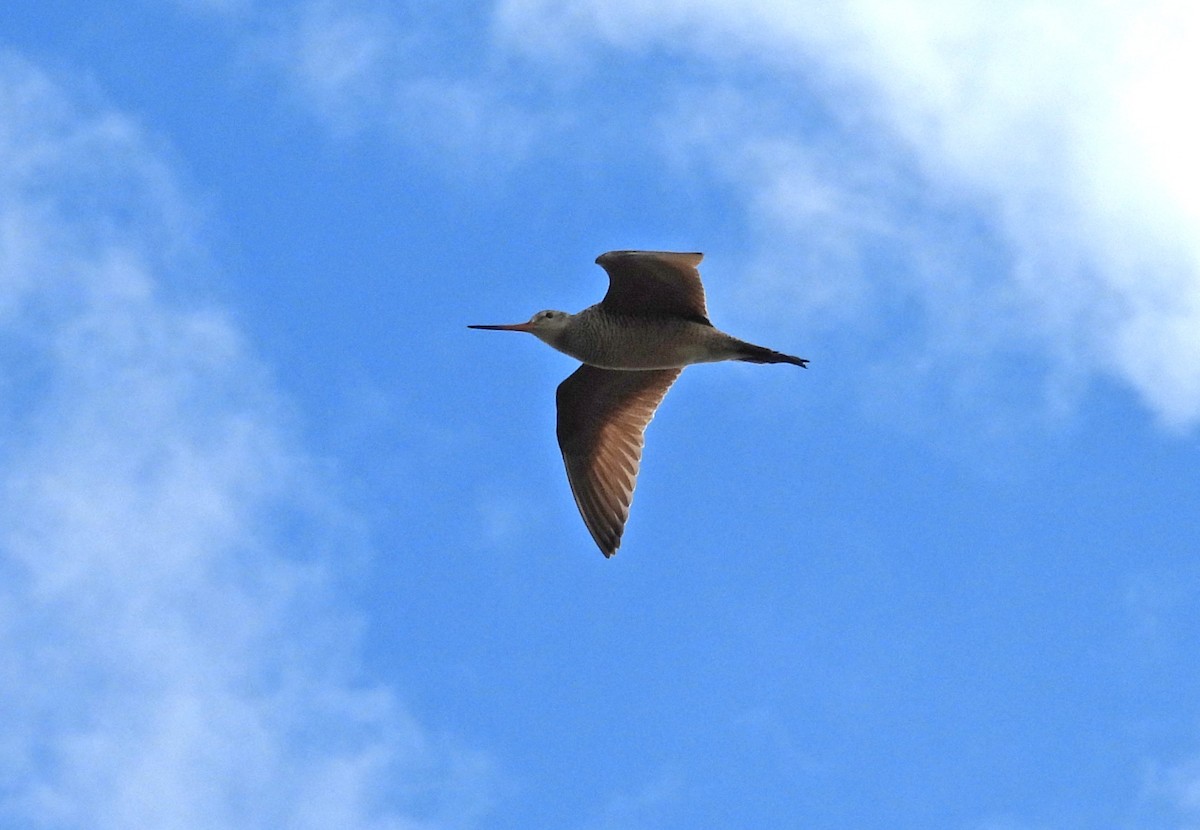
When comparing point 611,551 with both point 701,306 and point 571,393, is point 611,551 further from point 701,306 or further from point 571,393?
point 701,306

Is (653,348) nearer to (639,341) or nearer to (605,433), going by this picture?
(639,341)

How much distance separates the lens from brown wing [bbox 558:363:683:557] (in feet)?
53.6

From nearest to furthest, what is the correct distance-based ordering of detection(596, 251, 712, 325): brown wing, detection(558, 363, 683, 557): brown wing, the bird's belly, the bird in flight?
detection(596, 251, 712, 325): brown wing → the bird in flight → the bird's belly → detection(558, 363, 683, 557): brown wing

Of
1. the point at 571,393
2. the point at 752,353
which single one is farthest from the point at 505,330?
the point at 752,353

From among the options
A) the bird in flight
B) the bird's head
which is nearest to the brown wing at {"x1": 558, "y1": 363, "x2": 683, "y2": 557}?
the bird in flight

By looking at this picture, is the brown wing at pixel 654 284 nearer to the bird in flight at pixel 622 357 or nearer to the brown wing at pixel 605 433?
the bird in flight at pixel 622 357

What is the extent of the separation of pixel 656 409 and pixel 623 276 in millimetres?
2367

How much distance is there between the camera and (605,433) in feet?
54.1

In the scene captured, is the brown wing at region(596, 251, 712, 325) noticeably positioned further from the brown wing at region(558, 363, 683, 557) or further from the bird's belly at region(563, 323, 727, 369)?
the brown wing at region(558, 363, 683, 557)

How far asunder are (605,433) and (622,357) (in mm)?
1604

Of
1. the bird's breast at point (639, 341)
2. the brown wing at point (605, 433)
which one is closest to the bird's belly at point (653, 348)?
the bird's breast at point (639, 341)

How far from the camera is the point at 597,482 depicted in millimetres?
16438

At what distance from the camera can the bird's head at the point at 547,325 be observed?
15156mm

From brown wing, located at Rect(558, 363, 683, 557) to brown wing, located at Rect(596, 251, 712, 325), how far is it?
151 centimetres
